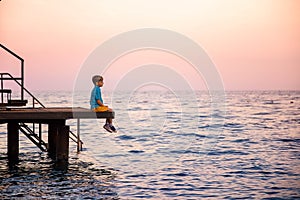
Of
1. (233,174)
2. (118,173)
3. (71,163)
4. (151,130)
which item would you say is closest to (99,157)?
(71,163)

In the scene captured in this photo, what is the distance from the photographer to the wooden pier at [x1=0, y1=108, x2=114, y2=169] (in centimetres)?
2150

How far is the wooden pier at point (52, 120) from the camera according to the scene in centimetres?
2150

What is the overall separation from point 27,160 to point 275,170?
38.3 ft

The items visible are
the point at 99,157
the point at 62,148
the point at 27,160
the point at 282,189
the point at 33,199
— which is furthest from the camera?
the point at 99,157

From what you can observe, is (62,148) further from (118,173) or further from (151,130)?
(151,130)

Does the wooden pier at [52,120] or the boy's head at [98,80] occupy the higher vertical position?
the boy's head at [98,80]

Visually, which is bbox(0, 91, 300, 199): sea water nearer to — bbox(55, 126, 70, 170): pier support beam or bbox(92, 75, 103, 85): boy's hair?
bbox(55, 126, 70, 170): pier support beam

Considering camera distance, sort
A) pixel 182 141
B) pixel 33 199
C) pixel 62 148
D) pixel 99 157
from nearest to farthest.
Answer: pixel 33 199 → pixel 62 148 → pixel 99 157 → pixel 182 141

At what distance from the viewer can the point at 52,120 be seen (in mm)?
24594

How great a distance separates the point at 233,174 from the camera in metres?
24.4

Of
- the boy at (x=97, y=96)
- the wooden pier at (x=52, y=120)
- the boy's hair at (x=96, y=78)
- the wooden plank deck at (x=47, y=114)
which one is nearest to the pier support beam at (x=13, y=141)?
the wooden pier at (x=52, y=120)

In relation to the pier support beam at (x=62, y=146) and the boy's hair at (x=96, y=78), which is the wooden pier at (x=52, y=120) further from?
the boy's hair at (x=96, y=78)

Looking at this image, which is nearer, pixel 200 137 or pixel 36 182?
pixel 36 182

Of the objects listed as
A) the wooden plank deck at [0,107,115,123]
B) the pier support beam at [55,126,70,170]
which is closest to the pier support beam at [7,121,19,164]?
the pier support beam at [55,126,70,170]
